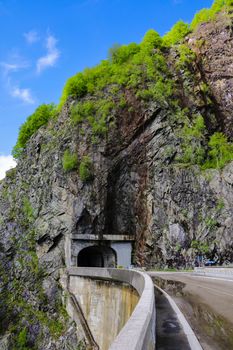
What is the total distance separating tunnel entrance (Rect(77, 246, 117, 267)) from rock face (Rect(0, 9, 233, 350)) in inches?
106

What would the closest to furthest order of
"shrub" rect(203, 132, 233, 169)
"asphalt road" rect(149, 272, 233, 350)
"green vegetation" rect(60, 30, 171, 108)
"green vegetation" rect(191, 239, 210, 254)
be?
"asphalt road" rect(149, 272, 233, 350) < "green vegetation" rect(191, 239, 210, 254) < "shrub" rect(203, 132, 233, 169) < "green vegetation" rect(60, 30, 171, 108)

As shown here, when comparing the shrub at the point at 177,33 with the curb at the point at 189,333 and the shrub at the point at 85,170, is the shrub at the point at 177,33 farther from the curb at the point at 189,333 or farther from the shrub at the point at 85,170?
the curb at the point at 189,333

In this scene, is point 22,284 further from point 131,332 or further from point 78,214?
point 131,332

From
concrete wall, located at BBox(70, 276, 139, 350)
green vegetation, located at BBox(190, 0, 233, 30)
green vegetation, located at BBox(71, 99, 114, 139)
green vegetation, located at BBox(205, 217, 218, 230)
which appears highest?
green vegetation, located at BBox(190, 0, 233, 30)

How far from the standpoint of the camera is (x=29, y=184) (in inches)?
2030

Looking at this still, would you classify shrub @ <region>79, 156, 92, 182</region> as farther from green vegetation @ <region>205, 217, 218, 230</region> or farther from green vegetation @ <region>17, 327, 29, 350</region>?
green vegetation @ <region>17, 327, 29, 350</region>

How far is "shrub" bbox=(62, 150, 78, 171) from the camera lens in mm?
45188

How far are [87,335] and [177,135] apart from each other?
25460 millimetres

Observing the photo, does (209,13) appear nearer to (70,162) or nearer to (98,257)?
(70,162)

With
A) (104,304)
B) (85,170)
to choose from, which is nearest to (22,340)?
(104,304)

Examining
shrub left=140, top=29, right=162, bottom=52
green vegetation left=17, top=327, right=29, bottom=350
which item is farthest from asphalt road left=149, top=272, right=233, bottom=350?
shrub left=140, top=29, right=162, bottom=52

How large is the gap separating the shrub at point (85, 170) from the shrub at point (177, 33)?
1039 inches

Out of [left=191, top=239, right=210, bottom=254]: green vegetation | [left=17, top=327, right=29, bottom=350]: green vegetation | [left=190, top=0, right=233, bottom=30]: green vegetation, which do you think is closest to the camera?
[left=191, top=239, right=210, bottom=254]: green vegetation

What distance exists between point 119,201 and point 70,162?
25.8ft
